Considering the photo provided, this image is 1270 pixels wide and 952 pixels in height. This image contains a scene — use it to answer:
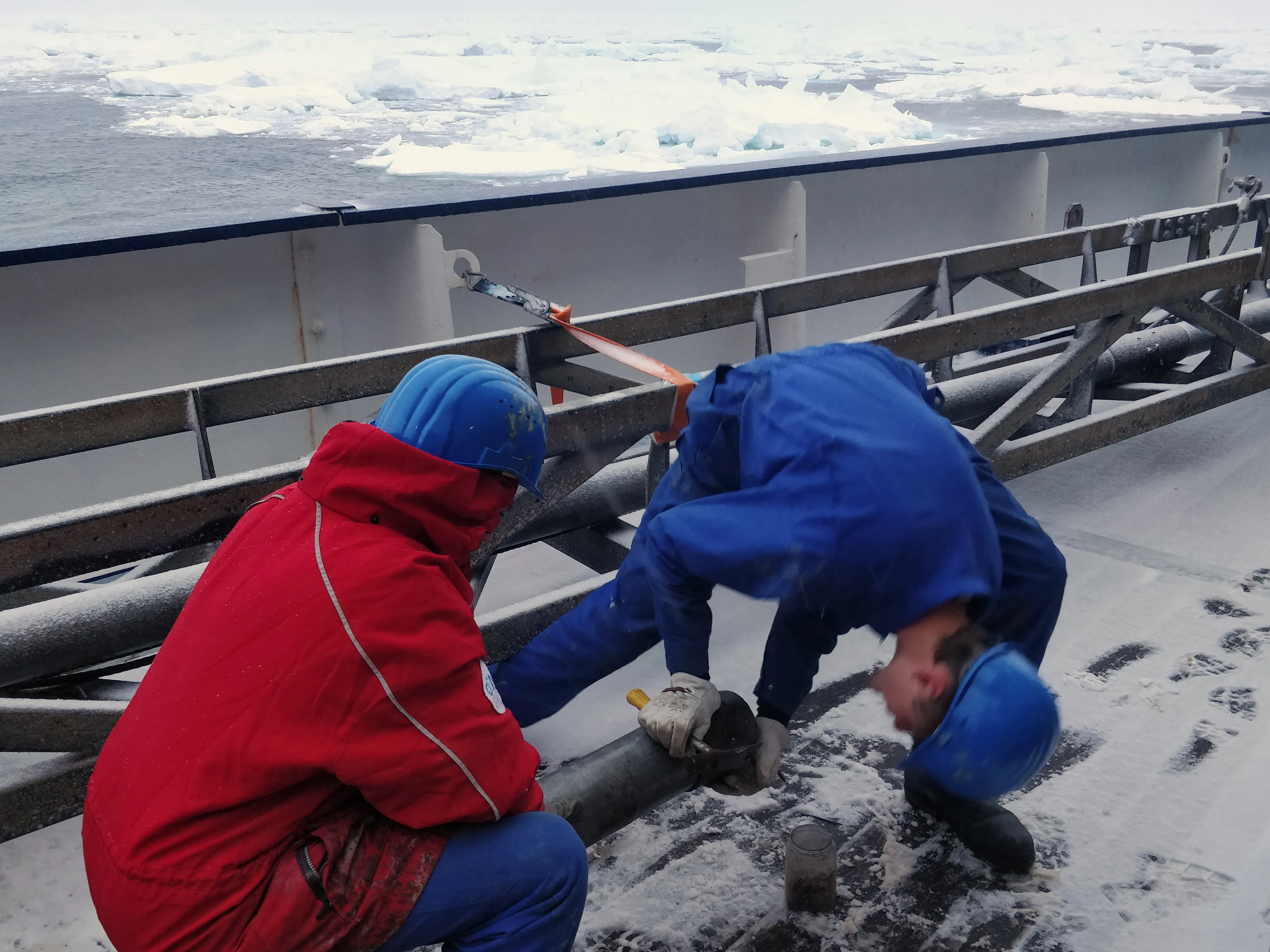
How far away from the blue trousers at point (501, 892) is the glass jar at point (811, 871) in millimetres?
559

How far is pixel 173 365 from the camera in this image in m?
4.09

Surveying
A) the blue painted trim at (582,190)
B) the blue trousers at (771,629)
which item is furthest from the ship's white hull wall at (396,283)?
the blue trousers at (771,629)

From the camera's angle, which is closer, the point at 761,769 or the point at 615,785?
the point at 615,785

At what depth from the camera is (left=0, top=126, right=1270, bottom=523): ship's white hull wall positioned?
3871 millimetres

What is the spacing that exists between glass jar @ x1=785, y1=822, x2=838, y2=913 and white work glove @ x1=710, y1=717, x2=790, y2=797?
0.41 ft

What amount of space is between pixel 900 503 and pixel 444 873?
2.82ft

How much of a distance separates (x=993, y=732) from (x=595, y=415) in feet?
3.92

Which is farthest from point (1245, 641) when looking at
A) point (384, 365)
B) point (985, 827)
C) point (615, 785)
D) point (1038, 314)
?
point (384, 365)

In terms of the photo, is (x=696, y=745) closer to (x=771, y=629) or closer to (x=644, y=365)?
(x=771, y=629)

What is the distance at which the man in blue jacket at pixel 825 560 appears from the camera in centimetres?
158

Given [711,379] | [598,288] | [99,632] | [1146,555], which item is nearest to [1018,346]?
[1146,555]

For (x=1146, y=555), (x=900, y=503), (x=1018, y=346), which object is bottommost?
(x=1146, y=555)

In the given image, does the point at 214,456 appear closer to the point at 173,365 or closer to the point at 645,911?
the point at 173,365

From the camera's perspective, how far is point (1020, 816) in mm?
2178
